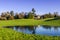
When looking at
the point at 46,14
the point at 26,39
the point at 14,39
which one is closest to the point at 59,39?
the point at 26,39

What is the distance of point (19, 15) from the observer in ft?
433

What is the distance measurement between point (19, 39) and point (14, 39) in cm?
75

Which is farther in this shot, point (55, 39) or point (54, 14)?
point (54, 14)

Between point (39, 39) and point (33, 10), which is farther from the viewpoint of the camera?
point (33, 10)

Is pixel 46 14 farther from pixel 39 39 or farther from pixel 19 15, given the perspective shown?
pixel 39 39

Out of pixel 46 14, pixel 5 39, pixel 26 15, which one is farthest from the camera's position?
pixel 46 14

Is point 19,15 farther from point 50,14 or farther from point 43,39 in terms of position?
point 43,39

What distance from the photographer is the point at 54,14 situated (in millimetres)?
150375

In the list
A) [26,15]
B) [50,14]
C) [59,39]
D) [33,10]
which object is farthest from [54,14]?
[59,39]

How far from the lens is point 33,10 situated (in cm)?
15225

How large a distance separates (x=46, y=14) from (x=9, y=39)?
127 m

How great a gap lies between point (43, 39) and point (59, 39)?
2397mm

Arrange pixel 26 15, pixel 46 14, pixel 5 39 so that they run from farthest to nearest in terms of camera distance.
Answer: pixel 46 14 → pixel 26 15 → pixel 5 39

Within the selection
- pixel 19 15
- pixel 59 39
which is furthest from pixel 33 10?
pixel 59 39
